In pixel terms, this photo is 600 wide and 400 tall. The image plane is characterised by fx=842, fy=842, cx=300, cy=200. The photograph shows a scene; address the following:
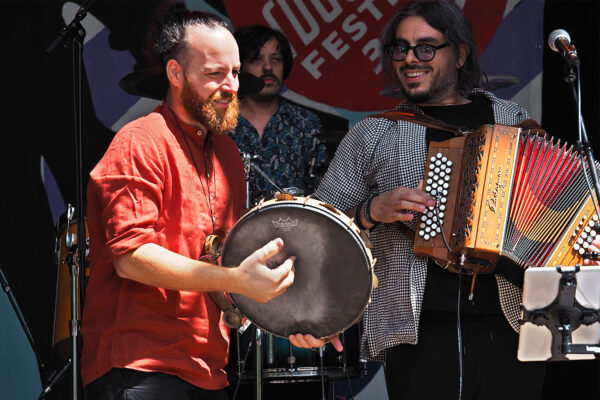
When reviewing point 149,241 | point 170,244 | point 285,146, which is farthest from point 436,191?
point 285,146

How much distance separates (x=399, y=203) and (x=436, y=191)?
16cm

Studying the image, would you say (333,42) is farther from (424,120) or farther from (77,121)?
(77,121)

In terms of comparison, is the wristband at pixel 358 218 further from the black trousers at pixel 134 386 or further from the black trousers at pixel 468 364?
the black trousers at pixel 134 386

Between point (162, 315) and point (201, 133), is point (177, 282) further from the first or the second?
point (201, 133)

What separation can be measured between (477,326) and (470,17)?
2.78 meters

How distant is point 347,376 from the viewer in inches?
185

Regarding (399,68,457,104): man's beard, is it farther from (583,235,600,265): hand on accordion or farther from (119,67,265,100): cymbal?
(119,67,265,100): cymbal

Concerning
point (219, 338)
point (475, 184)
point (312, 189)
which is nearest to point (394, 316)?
point (475, 184)

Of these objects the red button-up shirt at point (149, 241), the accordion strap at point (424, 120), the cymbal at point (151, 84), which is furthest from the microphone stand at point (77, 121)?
the accordion strap at point (424, 120)

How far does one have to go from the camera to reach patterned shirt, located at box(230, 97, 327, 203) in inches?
213

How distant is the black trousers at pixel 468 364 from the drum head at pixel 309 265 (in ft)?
2.48

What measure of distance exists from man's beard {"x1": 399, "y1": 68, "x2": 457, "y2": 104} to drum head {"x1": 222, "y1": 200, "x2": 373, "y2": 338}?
1.28m

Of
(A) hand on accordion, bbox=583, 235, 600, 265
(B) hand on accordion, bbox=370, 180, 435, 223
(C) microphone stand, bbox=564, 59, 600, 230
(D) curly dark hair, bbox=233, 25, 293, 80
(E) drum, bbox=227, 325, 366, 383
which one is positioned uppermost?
(D) curly dark hair, bbox=233, 25, 293, 80

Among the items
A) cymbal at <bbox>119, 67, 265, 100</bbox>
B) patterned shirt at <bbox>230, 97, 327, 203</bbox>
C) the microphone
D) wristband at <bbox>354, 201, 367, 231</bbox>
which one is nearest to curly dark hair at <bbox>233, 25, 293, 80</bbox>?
patterned shirt at <bbox>230, 97, 327, 203</bbox>
